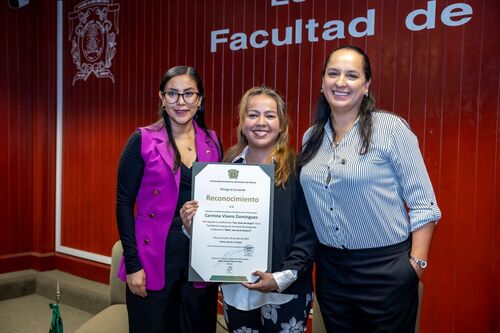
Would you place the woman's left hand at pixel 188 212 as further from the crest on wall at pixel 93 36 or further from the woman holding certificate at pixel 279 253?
the crest on wall at pixel 93 36

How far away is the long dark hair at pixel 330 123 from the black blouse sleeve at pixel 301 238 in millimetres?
122

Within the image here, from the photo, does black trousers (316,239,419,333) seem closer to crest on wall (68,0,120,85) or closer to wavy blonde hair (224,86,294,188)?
wavy blonde hair (224,86,294,188)

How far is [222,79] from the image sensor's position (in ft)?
11.4

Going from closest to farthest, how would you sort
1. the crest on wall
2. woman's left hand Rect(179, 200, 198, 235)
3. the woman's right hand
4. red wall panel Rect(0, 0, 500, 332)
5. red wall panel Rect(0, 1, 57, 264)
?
woman's left hand Rect(179, 200, 198, 235), the woman's right hand, red wall panel Rect(0, 0, 500, 332), the crest on wall, red wall panel Rect(0, 1, 57, 264)

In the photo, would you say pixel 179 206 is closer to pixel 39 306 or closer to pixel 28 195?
pixel 39 306

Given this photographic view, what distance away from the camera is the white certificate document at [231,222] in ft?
5.59

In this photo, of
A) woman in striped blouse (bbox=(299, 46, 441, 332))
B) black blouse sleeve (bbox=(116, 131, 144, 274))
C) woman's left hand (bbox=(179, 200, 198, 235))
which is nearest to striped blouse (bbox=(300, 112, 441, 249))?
woman in striped blouse (bbox=(299, 46, 441, 332))

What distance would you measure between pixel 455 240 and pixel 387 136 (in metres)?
1.24

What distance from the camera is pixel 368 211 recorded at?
64.2 inches

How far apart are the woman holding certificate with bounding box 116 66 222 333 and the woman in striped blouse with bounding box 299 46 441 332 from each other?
1.71 feet

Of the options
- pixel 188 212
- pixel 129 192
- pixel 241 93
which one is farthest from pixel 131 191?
pixel 241 93

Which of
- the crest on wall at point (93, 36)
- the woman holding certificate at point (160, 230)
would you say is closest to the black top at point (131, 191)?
the woman holding certificate at point (160, 230)

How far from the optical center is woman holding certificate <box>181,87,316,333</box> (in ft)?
5.54

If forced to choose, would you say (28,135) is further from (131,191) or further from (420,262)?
(420,262)
